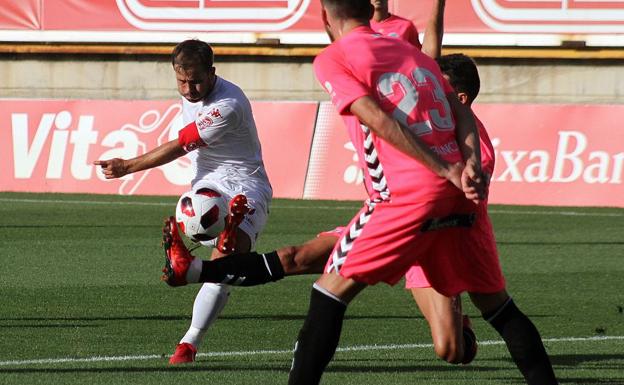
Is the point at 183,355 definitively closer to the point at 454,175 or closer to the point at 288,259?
the point at 288,259

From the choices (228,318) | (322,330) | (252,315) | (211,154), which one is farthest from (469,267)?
(252,315)

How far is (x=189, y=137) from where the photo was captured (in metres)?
7.97

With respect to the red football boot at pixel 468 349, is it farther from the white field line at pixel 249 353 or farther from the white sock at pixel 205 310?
the white sock at pixel 205 310

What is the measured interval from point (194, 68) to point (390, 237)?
8.51 feet

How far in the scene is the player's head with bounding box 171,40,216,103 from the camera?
25.6ft

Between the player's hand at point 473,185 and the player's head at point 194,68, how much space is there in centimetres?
265

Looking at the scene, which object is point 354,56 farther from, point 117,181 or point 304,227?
point 117,181

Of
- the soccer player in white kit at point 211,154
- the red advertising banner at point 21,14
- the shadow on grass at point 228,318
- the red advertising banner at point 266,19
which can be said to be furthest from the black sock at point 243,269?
the red advertising banner at point 21,14

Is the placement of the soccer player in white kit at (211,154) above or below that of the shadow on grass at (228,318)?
above

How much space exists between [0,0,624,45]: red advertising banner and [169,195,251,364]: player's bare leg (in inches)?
601

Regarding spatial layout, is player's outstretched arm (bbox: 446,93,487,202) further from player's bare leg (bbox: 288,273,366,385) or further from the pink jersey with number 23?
player's bare leg (bbox: 288,273,366,385)

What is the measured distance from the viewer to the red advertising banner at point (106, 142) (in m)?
20.3

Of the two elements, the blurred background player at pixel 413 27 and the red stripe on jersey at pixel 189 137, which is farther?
the red stripe on jersey at pixel 189 137

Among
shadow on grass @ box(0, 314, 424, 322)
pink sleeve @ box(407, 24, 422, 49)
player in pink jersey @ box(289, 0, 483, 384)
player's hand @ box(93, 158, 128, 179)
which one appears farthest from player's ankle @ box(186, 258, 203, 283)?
shadow on grass @ box(0, 314, 424, 322)
